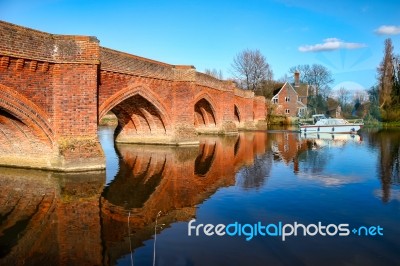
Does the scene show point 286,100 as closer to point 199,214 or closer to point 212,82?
point 212,82

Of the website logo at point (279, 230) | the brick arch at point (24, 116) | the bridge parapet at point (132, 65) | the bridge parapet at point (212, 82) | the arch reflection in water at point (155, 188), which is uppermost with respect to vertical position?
the bridge parapet at point (212, 82)

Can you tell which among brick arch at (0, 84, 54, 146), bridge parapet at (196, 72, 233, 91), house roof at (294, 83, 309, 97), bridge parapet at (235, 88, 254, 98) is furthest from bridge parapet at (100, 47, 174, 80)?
house roof at (294, 83, 309, 97)

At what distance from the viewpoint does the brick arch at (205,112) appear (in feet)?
97.6

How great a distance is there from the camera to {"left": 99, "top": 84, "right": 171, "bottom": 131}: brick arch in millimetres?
15781

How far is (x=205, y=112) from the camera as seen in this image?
3250 cm

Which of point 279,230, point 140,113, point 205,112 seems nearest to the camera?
point 279,230

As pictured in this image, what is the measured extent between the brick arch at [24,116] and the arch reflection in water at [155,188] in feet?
10.3

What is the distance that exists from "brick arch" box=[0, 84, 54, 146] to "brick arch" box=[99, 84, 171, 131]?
2930 millimetres

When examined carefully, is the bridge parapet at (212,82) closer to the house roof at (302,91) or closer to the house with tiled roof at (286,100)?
the house with tiled roof at (286,100)

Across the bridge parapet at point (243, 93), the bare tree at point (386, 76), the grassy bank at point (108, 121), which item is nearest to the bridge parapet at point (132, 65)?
the bridge parapet at point (243, 93)

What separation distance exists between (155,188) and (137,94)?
340 inches

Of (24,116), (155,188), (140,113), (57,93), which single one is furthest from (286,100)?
(24,116)

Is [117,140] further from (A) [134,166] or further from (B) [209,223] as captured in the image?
(B) [209,223]

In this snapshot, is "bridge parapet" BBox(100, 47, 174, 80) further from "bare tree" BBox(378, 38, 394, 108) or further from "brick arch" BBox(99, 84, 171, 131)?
"bare tree" BBox(378, 38, 394, 108)
